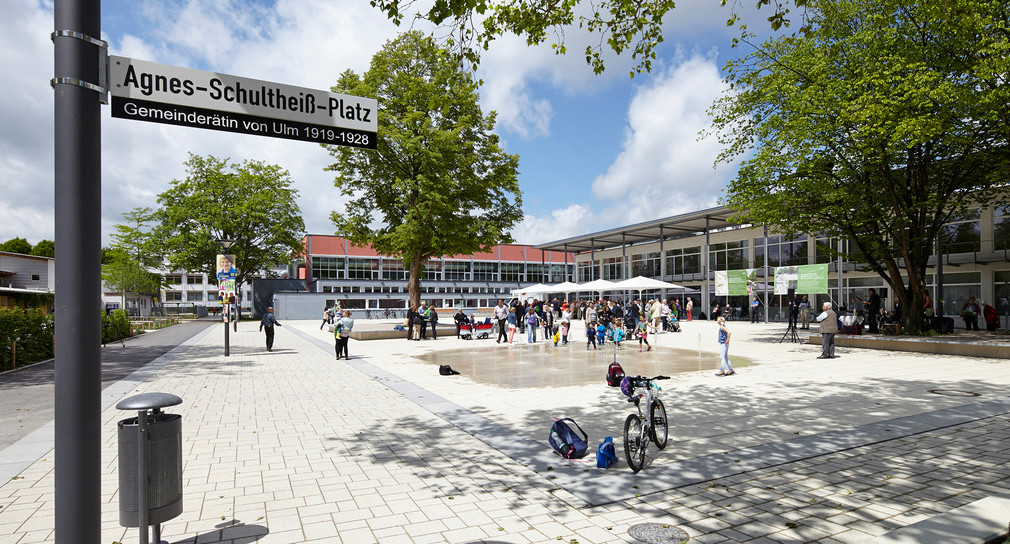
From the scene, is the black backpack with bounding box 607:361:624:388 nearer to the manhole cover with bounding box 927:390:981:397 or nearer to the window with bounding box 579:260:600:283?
the manhole cover with bounding box 927:390:981:397

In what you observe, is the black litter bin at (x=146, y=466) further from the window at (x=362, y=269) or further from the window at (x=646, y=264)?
the window at (x=362, y=269)

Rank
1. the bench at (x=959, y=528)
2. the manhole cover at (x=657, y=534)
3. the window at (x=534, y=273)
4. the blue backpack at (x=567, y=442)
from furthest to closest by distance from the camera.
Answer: the window at (x=534, y=273) → the blue backpack at (x=567, y=442) → the manhole cover at (x=657, y=534) → the bench at (x=959, y=528)

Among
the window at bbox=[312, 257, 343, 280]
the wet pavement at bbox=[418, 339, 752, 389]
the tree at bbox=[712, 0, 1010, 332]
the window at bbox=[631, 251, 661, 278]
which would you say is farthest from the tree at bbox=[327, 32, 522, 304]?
the window at bbox=[312, 257, 343, 280]

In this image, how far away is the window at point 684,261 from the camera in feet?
155

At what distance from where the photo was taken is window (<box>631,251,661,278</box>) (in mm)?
52125

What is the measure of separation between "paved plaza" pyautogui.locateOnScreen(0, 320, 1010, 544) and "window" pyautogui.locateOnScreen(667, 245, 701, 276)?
36.3 meters

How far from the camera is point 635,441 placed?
5.55 meters

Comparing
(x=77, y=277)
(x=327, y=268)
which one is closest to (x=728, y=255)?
(x=77, y=277)

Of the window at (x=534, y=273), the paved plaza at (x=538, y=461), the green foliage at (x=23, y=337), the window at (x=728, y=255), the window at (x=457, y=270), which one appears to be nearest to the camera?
the paved plaza at (x=538, y=461)

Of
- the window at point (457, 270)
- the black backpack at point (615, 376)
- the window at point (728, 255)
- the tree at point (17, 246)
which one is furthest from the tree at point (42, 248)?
the black backpack at point (615, 376)

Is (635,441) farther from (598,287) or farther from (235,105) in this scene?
(598,287)

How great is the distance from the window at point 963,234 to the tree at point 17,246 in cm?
10810

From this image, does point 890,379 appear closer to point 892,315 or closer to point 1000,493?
point 1000,493

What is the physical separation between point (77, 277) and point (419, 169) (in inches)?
855
